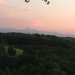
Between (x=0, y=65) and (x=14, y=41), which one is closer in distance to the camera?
(x=0, y=65)

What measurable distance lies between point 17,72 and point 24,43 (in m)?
47.7

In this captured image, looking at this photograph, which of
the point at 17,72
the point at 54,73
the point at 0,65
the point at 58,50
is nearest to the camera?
the point at 54,73

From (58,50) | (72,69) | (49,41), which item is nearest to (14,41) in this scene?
(49,41)

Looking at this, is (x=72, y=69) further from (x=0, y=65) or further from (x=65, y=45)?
(x=65, y=45)

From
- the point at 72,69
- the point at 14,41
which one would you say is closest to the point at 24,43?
the point at 14,41

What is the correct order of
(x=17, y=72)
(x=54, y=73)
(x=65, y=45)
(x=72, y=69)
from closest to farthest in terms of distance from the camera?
(x=54, y=73), (x=17, y=72), (x=72, y=69), (x=65, y=45)

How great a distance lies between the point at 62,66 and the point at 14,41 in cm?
4346

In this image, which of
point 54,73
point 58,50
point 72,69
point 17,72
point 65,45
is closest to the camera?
point 54,73

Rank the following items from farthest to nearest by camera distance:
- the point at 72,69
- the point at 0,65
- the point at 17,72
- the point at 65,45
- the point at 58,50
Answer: the point at 65,45
the point at 58,50
the point at 0,65
the point at 72,69
the point at 17,72

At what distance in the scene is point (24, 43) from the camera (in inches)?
4434

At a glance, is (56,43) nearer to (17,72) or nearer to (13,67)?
(13,67)

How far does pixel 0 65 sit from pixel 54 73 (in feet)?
65.4

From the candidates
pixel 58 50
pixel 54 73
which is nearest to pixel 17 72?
pixel 54 73

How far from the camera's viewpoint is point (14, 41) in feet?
377
